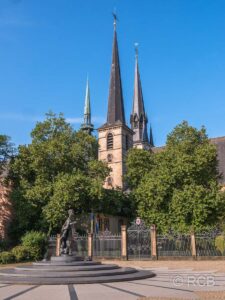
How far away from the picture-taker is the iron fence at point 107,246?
86.2ft

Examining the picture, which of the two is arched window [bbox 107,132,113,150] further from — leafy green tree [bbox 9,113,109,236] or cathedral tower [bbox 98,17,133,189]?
leafy green tree [bbox 9,113,109,236]

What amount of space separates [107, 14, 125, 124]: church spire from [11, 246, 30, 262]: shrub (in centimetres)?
3871

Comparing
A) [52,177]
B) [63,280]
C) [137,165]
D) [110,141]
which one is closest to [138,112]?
[110,141]

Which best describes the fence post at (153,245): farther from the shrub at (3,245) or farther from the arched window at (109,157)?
the arched window at (109,157)

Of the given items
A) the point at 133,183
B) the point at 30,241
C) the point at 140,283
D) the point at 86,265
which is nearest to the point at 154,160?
the point at 133,183

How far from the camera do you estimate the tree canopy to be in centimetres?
3030

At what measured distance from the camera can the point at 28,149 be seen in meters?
34.9

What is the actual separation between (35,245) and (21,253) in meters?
1.40

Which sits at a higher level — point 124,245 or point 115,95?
point 115,95

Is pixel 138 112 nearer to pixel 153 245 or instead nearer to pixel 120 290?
pixel 153 245

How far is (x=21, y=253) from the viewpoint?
1064 inches

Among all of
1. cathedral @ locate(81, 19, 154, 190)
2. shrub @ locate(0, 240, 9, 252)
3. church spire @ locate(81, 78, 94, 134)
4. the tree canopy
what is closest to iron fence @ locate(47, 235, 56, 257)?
shrub @ locate(0, 240, 9, 252)

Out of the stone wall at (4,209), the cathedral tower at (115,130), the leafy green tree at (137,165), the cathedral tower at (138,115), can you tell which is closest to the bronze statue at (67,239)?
the stone wall at (4,209)

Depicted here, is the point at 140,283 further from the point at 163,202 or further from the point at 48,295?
the point at 163,202
